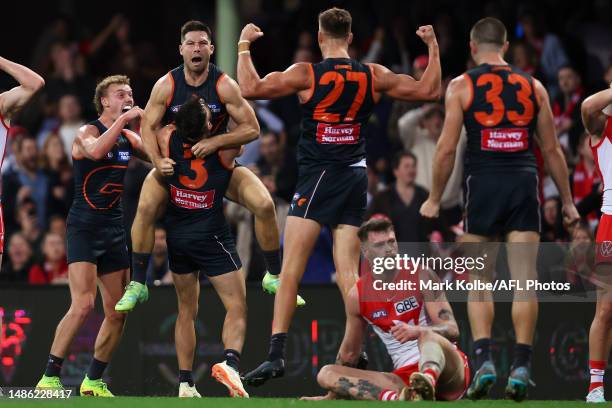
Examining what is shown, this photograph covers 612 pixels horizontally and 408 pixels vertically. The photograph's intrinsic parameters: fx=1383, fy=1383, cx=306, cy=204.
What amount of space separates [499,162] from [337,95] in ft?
4.65

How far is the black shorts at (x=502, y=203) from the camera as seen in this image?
1016cm

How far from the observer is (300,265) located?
35.4 ft

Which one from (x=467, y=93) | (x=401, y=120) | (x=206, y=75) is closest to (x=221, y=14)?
(x=401, y=120)

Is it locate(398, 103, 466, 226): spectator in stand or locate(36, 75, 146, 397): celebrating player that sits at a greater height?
locate(398, 103, 466, 226): spectator in stand

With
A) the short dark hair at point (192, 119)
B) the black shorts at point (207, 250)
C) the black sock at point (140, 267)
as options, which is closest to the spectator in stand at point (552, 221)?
the black shorts at point (207, 250)

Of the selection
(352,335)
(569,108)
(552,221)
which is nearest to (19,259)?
(352,335)

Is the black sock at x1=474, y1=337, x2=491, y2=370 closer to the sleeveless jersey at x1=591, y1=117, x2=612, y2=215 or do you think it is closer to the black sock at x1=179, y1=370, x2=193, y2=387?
the sleeveless jersey at x1=591, y1=117, x2=612, y2=215

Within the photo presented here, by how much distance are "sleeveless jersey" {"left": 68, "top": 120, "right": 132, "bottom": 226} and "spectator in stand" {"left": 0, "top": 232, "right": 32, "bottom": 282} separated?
367 centimetres

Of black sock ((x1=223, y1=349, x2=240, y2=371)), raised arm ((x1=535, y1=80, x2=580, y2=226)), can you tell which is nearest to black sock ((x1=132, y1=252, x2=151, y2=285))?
black sock ((x1=223, y1=349, x2=240, y2=371))

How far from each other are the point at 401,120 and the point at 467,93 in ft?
16.8

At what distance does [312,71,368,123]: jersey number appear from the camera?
10734 millimetres

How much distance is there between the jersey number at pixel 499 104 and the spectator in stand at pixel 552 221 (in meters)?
3.98

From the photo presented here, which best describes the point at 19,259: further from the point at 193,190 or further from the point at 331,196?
the point at 331,196

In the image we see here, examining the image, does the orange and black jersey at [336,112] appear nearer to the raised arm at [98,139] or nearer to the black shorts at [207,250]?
the black shorts at [207,250]
